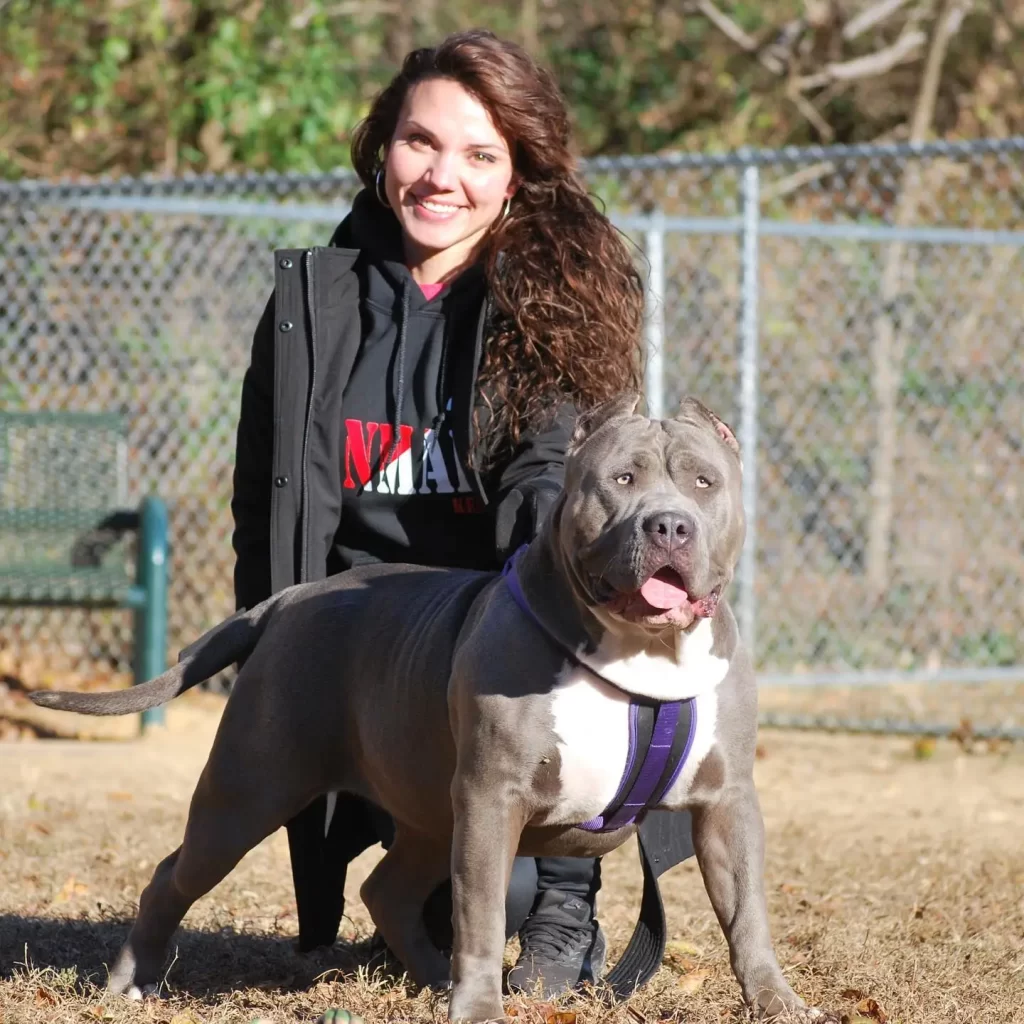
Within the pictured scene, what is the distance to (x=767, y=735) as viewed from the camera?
8227mm

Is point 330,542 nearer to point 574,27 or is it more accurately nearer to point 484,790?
point 484,790

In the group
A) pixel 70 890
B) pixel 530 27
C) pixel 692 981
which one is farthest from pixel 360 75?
pixel 692 981

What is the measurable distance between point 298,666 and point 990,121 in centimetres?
1061

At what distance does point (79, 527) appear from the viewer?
8.07 meters

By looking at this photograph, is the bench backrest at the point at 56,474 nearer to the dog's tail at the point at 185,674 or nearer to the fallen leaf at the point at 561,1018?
the dog's tail at the point at 185,674

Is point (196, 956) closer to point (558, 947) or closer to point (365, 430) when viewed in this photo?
point (558, 947)

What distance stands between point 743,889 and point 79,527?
17.6 ft

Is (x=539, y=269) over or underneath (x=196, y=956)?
over

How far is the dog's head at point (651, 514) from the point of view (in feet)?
10.3

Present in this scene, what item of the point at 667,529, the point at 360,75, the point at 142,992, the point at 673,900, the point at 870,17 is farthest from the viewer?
the point at 360,75

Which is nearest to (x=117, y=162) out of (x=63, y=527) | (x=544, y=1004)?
(x=63, y=527)

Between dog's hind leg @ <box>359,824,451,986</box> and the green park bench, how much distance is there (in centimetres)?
376

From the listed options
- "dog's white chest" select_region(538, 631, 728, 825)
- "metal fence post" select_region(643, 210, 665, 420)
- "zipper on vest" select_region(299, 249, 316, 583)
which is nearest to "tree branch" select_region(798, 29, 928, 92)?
"metal fence post" select_region(643, 210, 665, 420)

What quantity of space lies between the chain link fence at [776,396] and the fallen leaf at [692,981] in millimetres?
3808
